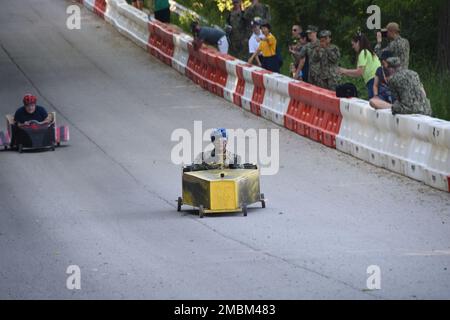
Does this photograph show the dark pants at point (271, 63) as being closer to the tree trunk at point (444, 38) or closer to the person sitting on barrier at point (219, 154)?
the tree trunk at point (444, 38)

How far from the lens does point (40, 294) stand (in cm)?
1186

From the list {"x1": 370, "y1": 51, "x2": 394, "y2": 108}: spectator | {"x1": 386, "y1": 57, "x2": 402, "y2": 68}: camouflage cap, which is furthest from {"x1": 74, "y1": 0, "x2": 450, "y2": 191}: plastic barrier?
{"x1": 386, "y1": 57, "x2": 402, "y2": 68}: camouflage cap

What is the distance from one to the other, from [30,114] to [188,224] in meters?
8.43

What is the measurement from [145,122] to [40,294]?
45.8 ft

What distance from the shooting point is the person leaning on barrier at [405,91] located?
18578mm

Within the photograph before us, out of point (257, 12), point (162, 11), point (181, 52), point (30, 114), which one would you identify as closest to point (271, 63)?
point (257, 12)

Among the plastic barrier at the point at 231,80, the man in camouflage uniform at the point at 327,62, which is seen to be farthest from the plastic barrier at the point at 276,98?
the plastic barrier at the point at 231,80

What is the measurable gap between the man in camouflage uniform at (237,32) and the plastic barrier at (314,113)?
18.5 feet

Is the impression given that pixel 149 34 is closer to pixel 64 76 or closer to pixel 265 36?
pixel 64 76

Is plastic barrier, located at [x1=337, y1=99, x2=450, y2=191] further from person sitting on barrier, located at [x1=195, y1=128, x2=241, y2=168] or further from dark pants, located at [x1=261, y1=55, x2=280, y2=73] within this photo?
dark pants, located at [x1=261, y1=55, x2=280, y2=73]

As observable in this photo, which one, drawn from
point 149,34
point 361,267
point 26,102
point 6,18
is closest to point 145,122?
point 26,102

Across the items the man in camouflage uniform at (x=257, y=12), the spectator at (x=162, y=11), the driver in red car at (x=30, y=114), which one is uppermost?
the man in camouflage uniform at (x=257, y=12)

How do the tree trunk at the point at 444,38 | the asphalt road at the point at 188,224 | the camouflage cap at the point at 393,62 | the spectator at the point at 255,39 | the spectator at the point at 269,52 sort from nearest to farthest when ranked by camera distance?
1. the asphalt road at the point at 188,224
2. the camouflage cap at the point at 393,62
3. the spectator at the point at 269,52
4. the spectator at the point at 255,39
5. the tree trunk at the point at 444,38

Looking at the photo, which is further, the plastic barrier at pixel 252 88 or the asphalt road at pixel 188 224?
the plastic barrier at pixel 252 88
